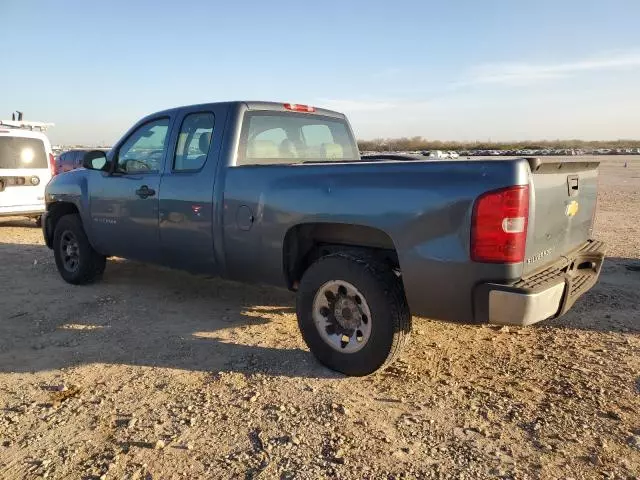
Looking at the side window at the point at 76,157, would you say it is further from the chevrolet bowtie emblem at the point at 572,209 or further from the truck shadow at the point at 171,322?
the chevrolet bowtie emblem at the point at 572,209

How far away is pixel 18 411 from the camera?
10.8 feet

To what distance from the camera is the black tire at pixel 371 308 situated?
345 centimetres

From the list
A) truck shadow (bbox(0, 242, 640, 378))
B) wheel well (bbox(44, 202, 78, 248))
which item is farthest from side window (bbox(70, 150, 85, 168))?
wheel well (bbox(44, 202, 78, 248))

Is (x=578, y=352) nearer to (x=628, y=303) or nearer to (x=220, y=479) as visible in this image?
(x=628, y=303)

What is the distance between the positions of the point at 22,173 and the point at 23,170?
61mm

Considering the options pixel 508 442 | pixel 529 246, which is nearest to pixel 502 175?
pixel 529 246

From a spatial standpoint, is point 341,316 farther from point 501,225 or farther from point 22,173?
point 22,173

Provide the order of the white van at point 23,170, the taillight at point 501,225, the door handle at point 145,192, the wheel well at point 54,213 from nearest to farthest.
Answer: the taillight at point 501,225
the door handle at point 145,192
the wheel well at point 54,213
the white van at point 23,170

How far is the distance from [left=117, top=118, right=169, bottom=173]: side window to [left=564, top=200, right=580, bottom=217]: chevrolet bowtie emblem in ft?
11.6

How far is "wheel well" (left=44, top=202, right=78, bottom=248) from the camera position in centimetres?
650

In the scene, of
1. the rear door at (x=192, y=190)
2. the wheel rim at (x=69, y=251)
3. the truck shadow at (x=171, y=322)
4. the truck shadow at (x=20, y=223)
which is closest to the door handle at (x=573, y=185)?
the truck shadow at (x=171, y=322)

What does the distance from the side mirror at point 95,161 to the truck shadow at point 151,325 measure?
4.56 ft

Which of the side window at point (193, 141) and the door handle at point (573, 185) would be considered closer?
the door handle at point (573, 185)

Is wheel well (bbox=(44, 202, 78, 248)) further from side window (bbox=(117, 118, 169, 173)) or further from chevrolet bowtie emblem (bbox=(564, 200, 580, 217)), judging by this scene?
chevrolet bowtie emblem (bbox=(564, 200, 580, 217))
